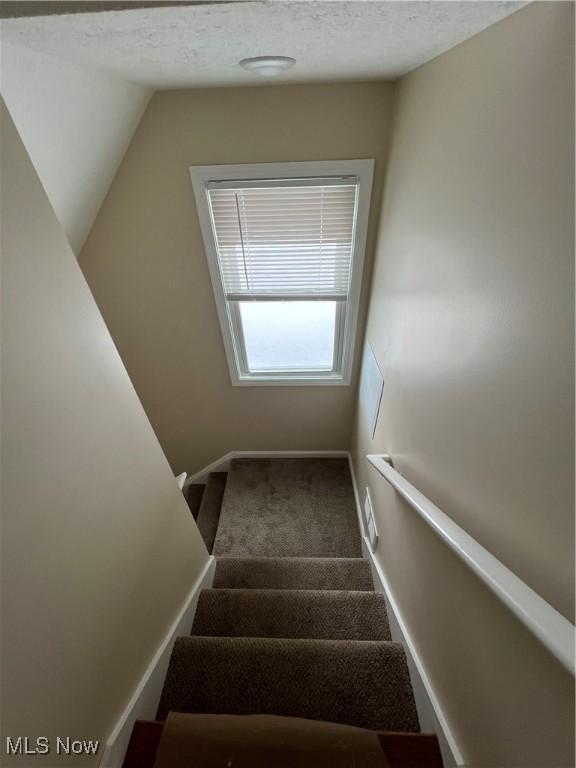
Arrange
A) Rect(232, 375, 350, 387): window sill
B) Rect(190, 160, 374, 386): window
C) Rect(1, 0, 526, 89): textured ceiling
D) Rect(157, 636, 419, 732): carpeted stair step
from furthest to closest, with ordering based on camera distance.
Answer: Rect(232, 375, 350, 387): window sill → Rect(190, 160, 374, 386): window → Rect(157, 636, 419, 732): carpeted stair step → Rect(1, 0, 526, 89): textured ceiling

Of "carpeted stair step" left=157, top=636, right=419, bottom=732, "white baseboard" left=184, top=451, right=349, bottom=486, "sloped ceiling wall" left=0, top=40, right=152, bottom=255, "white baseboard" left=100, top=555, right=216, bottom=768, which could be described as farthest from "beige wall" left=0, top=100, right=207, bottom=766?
"white baseboard" left=184, top=451, right=349, bottom=486

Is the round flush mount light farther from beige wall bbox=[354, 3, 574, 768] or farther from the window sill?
the window sill

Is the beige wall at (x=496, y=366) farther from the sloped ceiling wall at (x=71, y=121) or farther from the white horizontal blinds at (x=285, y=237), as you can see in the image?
the sloped ceiling wall at (x=71, y=121)

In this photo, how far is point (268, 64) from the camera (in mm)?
1296

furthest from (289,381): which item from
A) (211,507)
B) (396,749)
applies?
(396,749)

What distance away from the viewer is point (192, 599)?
1648mm

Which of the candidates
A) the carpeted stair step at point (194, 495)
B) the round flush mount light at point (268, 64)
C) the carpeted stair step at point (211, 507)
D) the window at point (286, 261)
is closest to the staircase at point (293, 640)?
the carpeted stair step at point (211, 507)

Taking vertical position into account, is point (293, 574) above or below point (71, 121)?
below

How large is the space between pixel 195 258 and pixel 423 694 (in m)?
2.26

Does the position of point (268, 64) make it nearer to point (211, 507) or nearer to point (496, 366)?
point (496, 366)

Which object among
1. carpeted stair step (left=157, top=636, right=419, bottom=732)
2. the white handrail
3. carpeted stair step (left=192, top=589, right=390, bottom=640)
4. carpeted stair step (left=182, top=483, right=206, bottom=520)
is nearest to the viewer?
the white handrail

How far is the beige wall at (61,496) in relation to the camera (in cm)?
70

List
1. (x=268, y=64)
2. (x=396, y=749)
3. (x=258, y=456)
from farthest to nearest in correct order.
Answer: (x=258, y=456) < (x=268, y=64) < (x=396, y=749)

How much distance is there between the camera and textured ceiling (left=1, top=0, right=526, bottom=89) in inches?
34.3
